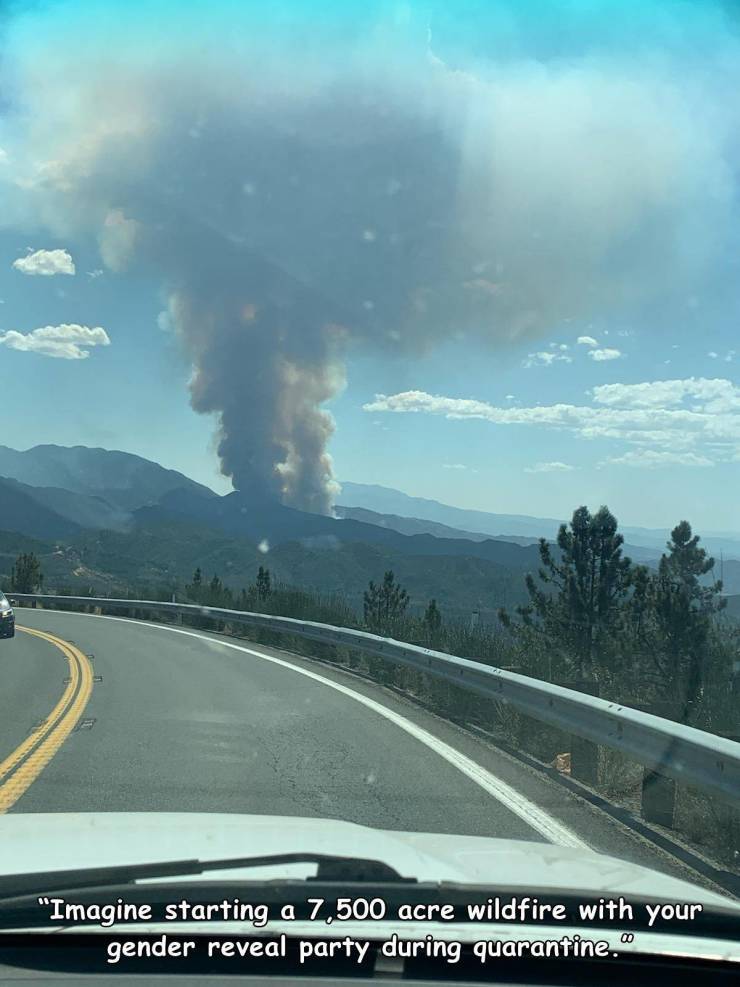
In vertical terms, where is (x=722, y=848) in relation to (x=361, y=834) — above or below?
below

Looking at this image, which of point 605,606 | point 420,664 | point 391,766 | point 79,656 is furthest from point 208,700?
point 605,606

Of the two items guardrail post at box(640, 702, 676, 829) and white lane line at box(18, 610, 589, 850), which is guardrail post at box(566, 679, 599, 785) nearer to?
white lane line at box(18, 610, 589, 850)

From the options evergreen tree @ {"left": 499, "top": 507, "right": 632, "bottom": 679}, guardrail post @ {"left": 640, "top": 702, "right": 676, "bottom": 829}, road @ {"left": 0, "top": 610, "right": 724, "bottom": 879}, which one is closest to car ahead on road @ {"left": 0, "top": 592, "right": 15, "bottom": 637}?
road @ {"left": 0, "top": 610, "right": 724, "bottom": 879}

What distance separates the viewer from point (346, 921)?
2.93 m

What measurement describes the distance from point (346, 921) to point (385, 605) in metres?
41.0

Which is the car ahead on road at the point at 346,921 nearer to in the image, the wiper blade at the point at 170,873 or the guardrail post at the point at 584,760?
the wiper blade at the point at 170,873

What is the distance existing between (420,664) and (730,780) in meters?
7.68

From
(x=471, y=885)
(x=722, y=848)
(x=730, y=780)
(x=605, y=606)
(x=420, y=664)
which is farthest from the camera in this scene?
(x=605, y=606)

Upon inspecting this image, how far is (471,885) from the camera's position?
3.15 m

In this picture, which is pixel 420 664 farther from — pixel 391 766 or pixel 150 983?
pixel 150 983

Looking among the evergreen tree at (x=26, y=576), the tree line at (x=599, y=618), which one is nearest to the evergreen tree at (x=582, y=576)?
the tree line at (x=599, y=618)

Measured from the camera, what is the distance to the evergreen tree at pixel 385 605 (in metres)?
19.7

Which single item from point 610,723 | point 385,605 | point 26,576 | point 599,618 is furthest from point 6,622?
point 26,576

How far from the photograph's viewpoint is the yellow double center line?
7180 millimetres
